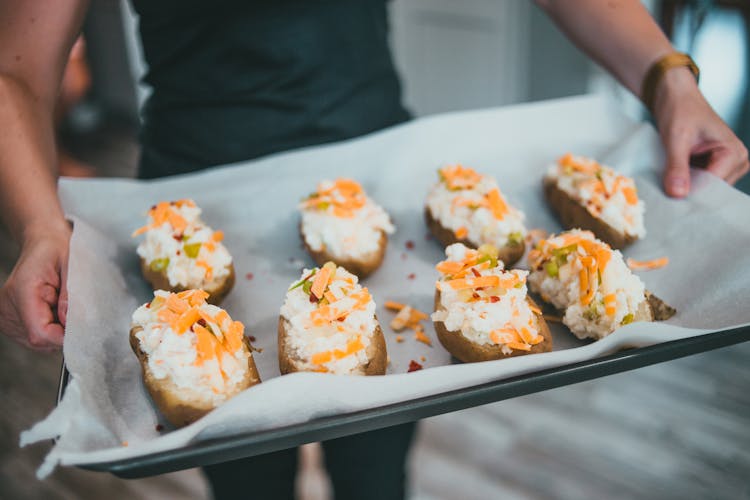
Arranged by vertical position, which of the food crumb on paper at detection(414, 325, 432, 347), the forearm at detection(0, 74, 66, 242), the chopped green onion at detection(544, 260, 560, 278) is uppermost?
the forearm at detection(0, 74, 66, 242)

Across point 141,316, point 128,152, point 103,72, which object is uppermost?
point 141,316

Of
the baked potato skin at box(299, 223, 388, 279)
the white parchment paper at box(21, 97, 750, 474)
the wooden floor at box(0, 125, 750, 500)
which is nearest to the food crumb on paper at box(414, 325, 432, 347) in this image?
the white parchment paper at box(21, 97, 750, 474)

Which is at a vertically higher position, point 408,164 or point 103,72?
point 408,164

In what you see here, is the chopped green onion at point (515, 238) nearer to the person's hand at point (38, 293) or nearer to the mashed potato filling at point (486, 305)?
the mashed potato filling at point (486, 305)

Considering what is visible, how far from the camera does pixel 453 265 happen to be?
1.32m

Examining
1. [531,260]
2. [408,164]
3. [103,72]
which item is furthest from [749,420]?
[103,72]

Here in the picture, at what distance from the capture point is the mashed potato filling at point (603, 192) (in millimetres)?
1564

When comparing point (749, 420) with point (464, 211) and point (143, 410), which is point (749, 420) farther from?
point (143, 410)

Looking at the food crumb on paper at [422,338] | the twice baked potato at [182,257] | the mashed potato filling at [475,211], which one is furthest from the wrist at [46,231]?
the mashed potato filling at [475,211]

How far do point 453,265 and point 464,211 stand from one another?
0.33m

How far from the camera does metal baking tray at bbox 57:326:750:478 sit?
0.97 metres

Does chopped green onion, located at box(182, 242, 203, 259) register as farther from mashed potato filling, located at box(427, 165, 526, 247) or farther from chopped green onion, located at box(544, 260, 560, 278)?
chopped green onion, located at box(544, 260, 560, 278)

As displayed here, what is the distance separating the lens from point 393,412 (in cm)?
103

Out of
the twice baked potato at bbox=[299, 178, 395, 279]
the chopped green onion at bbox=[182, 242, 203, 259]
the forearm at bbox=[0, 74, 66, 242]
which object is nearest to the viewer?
the forearm at bbox=[0, 74, 66, 242]
